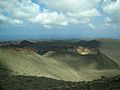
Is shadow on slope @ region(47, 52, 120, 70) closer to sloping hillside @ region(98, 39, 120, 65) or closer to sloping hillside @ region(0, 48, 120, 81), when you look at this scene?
sloping hillside @ region(0, 48, 120, 81)

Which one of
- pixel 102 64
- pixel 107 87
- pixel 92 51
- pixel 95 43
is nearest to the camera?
pixel 107 87

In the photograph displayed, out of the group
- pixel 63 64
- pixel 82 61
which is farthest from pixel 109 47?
pixel 63 64

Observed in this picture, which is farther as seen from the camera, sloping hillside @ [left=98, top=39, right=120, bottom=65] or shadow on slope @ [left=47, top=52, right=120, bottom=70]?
sloping hillside @ [left=98, top=39, right=120, bottom=65]

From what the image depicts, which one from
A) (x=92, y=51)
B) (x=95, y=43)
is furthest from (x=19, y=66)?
A: (x=95, y=43)

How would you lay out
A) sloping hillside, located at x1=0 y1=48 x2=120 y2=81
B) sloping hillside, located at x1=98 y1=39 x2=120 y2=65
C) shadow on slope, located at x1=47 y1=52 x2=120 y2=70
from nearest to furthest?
sloping hillside, located at x1=0 y1=48 x2=120 y2=81, shadow on slope, located at x1=47 y1=52 x2=120 y2=70, sloping hillside, located at x1=98 y1=39 x2=120 y2=65

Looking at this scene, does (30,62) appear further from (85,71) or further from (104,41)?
(104,41)

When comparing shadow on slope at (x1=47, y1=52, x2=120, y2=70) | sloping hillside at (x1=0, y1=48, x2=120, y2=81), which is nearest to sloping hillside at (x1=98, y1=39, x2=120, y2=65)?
shadow on slope at (x1=47, y1=52, x2=120, y2=70)

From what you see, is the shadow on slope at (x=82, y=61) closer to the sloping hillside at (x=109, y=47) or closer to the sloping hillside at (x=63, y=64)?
the sloping hillside at (x=63, y=64)

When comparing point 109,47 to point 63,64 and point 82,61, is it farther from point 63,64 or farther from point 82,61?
point 63,64
